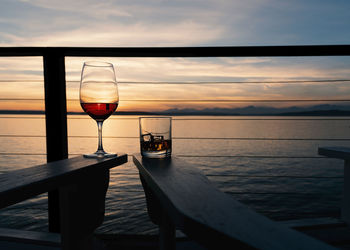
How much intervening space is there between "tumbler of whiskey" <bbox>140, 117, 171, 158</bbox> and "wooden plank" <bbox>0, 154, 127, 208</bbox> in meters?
0.12

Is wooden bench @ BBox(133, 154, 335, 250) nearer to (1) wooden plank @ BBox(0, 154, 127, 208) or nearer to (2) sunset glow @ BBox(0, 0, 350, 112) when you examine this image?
(1) wooden plank @ BBox(0, 154, 127, 208)

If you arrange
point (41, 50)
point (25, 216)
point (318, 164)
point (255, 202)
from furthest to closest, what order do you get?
point (318, 164)
point (255, 202)
point (25, 216)
point (41, 50)

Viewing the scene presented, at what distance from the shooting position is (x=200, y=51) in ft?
4.73

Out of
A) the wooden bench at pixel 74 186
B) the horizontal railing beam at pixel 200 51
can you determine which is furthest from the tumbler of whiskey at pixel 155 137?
the horizontal railing beam at pixel 200 51

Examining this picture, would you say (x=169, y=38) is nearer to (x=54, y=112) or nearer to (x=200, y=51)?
(x=200, y=51)

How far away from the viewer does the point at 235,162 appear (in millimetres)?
11867

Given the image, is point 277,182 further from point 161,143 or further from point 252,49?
point 161,143

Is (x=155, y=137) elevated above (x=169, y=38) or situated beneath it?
situated beneath

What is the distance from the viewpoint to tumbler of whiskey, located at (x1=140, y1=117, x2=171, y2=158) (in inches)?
32.5

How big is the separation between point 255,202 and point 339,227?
541 cm

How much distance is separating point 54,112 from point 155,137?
772 mm

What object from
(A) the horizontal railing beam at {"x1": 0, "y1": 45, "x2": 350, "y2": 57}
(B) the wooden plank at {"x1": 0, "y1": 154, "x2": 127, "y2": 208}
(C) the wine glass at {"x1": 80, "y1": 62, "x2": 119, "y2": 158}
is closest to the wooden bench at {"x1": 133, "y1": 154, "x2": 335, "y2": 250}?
(B) the wooden plank at {"x1": 0, "y1": 154, "x2": 127, "y2": 208}

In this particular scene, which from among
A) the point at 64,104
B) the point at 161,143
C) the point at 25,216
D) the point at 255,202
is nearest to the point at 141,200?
the point at 25,216

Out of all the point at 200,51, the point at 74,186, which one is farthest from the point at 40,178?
the point at 200,51
